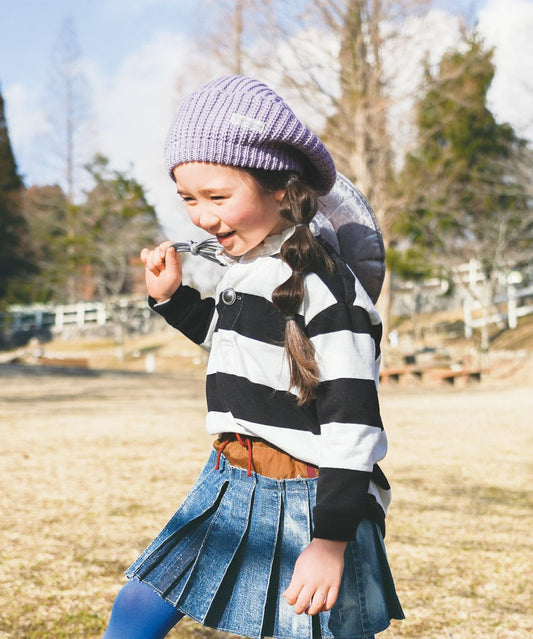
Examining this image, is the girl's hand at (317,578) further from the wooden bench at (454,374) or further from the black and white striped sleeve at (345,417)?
the wooden bench at (454,374)

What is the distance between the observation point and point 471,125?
21.3 meters

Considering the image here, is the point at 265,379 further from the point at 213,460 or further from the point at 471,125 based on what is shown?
the point at 471,125

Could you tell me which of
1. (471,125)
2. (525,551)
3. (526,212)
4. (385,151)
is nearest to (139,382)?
(385,151)

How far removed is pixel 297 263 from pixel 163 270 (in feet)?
1.34

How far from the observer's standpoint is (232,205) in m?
1.42

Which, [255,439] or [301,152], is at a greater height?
[301,152]

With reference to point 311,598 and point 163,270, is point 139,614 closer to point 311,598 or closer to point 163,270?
point 311,598

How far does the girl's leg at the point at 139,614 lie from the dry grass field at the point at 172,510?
894 millimetres

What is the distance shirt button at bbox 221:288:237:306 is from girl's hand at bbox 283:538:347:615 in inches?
19.3

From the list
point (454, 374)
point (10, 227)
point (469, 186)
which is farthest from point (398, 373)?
point (10, 227)

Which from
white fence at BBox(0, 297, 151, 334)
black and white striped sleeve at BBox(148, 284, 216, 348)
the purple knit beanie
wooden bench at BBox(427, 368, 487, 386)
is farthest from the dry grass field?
white fence at BBox(0, 297, 151, 334)

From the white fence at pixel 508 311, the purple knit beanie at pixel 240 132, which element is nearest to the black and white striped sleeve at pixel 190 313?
the purple knit beanie at pixel 240 132

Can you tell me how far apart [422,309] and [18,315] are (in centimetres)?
1660

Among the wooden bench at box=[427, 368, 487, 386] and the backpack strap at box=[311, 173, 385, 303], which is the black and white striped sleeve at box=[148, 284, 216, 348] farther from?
the wooden bench at box=[427, 368, 487, 386]
